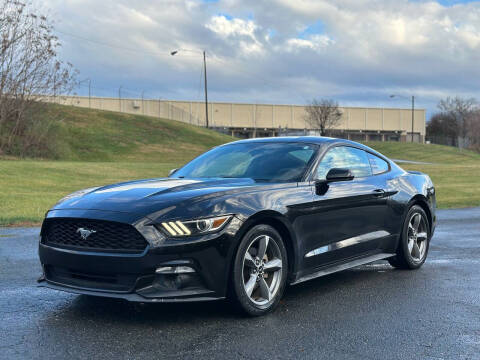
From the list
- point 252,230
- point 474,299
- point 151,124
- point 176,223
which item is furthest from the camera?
point 151,124

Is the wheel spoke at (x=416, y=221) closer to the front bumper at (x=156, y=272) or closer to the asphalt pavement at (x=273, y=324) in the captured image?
the asphalt pavement at (x=273, y=324)

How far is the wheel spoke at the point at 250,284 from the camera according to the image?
4781 mm

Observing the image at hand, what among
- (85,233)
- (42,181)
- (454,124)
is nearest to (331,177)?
(85,233)

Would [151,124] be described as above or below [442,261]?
above

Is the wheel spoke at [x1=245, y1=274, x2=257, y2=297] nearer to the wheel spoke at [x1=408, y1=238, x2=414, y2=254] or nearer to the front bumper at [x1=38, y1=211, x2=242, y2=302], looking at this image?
the front bumper at [x1=38, y1=211, x2=242, y2=302]

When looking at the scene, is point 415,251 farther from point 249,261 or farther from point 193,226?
point 193,226

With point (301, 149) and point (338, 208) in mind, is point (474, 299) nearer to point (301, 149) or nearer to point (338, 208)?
point (338, 208)

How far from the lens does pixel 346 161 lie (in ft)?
21.1

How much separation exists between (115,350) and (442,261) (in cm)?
509

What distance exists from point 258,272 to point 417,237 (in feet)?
10.00

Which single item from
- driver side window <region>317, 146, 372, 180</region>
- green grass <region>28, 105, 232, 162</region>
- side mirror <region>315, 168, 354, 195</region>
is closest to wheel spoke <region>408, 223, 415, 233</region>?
driver side window <region>317, 146, 372, 180</region>

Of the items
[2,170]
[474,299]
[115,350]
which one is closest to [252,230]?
[115,350]

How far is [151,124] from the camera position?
56.3 m

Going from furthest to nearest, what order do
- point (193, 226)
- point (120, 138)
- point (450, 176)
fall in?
point (120, 138), point (450, 176), point (193, 226)
